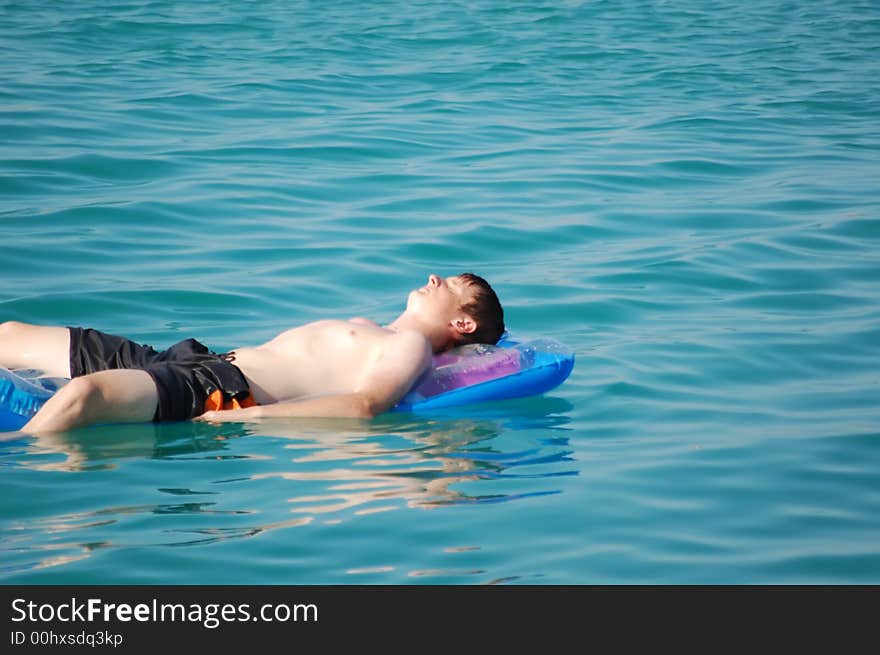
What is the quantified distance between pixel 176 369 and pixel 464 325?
1.57 metres

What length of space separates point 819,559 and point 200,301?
4.25 meters

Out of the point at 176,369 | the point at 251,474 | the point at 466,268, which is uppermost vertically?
the point at 176,369

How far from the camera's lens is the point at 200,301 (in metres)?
7.50

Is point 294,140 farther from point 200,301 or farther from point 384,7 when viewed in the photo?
point 384,7

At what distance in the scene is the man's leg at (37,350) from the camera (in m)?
5.89

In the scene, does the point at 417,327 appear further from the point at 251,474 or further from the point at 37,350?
the point at 37,350

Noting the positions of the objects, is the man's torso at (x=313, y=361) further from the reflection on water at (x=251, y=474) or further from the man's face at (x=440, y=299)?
the man's face at (x=440, y=299)

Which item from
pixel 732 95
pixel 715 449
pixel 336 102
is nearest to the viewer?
pixel 715 449

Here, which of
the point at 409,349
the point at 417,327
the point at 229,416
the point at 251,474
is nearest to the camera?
the point at 251,474

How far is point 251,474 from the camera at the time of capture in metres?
A: 5.01

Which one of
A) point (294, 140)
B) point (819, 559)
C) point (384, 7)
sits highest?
point (384, 7)

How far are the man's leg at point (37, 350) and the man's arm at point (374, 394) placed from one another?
0.81 m

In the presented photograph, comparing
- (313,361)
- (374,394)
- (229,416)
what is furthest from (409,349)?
(229,416)
